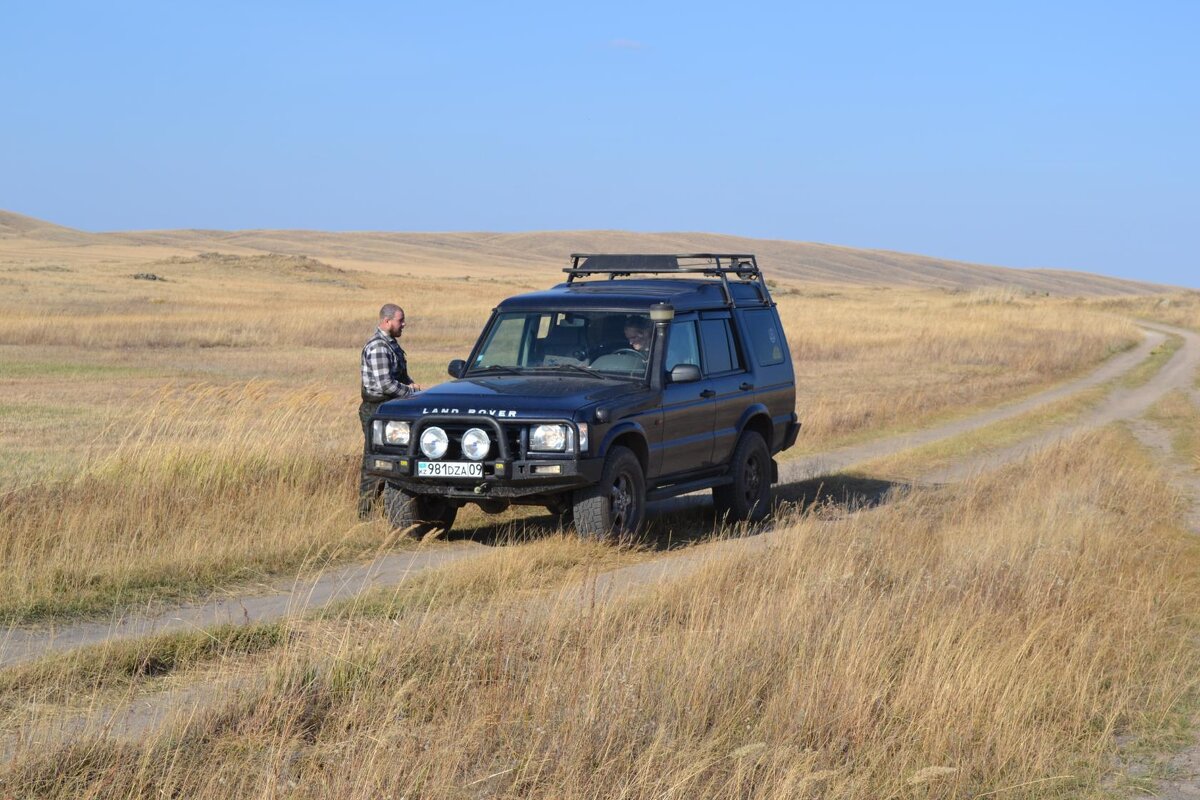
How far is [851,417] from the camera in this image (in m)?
21.0

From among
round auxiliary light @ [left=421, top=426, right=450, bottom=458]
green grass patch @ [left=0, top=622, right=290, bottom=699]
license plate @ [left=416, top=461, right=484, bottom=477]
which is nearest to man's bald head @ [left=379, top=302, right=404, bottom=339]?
round auxiliary light @ [left=421, top=426, right=450, bottom=458]

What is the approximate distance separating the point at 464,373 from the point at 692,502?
3.23 metres

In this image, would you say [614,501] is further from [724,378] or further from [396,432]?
[724,378]

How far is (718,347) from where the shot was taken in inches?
490

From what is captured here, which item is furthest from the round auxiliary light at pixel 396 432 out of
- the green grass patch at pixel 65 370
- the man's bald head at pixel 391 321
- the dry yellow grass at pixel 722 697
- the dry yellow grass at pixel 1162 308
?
the dry yellow grass at pixel 1162 308

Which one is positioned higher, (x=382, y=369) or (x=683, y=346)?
(x=683, y=346)

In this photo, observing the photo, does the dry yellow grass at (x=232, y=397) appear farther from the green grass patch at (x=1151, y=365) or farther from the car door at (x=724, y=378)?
the car door at (x=724, y=378)

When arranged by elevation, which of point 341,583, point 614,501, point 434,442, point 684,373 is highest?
point 684,373

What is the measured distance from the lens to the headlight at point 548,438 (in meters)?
10.2

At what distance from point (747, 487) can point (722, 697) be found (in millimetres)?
6638

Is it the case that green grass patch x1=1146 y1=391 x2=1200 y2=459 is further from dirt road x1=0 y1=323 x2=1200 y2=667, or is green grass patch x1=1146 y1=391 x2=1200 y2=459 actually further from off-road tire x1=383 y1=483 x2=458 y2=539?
off-road tire x1=383 y1=483 x2=458 y2=539

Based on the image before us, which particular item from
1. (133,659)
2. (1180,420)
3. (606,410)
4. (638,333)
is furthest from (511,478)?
(1180,420)

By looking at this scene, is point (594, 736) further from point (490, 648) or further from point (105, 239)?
point (105, 239)

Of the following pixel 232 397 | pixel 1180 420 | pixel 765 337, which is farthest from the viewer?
pixel 1180 420
